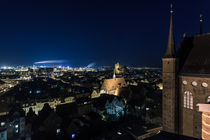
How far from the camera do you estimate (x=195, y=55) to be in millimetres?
18438

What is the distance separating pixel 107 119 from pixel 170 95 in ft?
71.6

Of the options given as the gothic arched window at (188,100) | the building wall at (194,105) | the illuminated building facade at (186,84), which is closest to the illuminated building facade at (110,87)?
the illuminated building facade at (186,84)

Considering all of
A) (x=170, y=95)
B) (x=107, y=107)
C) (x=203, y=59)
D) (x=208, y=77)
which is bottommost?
(x=107, y=107)

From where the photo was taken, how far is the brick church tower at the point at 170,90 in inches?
736

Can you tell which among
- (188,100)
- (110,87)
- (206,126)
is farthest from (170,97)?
(110,87)

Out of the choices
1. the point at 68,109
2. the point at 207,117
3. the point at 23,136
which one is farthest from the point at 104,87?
the point at 207,117

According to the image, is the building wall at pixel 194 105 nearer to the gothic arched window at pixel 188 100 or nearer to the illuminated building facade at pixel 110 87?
the gothic arched window at pixel 188 100

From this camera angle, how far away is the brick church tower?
18.7m

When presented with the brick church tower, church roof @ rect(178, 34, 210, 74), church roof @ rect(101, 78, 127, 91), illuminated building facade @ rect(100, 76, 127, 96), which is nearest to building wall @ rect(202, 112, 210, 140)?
church roof @ rect(178, 34, 210, 74)

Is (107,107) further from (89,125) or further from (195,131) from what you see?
(195,131)

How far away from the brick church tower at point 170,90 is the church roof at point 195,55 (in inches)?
65.3

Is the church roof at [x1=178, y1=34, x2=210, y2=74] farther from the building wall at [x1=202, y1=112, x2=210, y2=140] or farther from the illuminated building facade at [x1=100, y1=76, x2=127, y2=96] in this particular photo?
the illuminated building facade at [x1=100, y1=76, x2=127, y2=96]

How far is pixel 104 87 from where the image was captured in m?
58.0

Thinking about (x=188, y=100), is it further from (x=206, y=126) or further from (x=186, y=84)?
(x=206, y=126)
